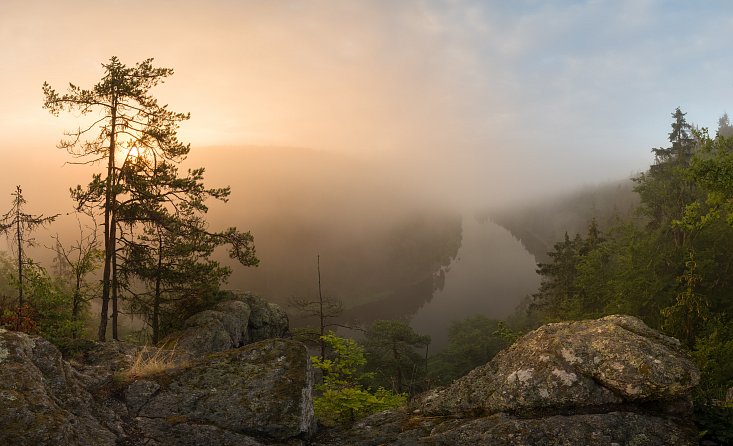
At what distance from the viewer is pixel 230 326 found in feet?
69.8

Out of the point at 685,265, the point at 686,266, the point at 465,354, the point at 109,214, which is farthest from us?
the point at 465,354

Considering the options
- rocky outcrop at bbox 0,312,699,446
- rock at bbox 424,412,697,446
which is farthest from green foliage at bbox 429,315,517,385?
rock at bbox 424,412,697,446

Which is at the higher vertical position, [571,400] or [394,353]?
[571,400]

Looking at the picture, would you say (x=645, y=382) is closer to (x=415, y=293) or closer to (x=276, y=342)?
(x=276, y=342)

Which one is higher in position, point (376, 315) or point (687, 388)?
point (687, 388)

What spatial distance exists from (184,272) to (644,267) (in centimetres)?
3139

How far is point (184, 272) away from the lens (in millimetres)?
22031

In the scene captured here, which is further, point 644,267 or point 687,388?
point 644,267

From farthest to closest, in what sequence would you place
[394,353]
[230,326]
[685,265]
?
[394,353] < [685,265] < [230,326]

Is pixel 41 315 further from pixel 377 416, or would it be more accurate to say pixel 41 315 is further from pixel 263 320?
pixel 263 320

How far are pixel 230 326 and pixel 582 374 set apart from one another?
18.6 m

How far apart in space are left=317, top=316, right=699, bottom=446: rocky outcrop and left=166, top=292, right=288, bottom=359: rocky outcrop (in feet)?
33.5

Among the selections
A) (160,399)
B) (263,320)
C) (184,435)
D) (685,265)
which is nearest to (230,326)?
(263,320)

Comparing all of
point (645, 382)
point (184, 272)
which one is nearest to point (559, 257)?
point (184, 272)
